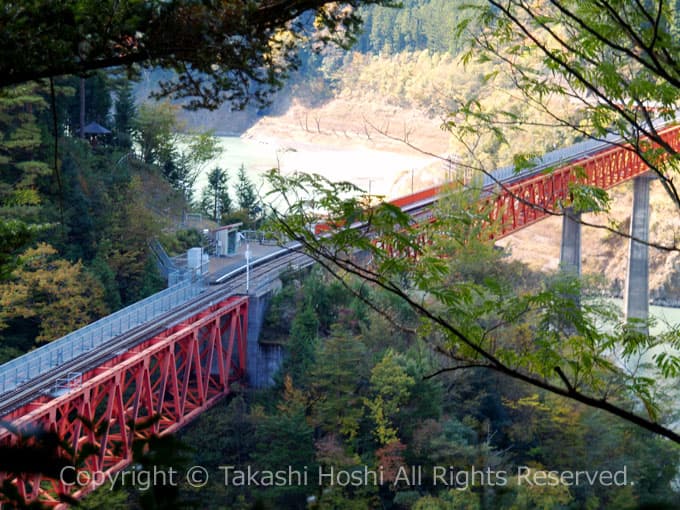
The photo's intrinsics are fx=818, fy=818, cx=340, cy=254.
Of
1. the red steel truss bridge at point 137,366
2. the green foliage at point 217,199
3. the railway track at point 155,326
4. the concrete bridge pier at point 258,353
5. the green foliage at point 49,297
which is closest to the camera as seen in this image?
the red steel truss bridge at point 137,366

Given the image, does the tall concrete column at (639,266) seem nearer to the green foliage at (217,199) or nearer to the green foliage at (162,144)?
the green foliage at (217,199)

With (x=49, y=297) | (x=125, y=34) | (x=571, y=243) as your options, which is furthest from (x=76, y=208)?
(x=571, y=243)

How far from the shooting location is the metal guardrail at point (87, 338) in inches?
650

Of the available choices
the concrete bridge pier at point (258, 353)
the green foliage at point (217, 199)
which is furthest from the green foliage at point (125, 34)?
the green foliage at point (217, 199)

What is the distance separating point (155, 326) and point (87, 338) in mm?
1560

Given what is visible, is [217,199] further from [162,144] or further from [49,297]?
[49,297]

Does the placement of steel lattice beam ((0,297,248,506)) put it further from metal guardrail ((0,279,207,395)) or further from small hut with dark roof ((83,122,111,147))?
small hut with dark roof ((83,122,111,147))

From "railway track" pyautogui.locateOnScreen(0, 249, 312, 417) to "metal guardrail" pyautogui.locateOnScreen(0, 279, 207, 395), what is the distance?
312mm

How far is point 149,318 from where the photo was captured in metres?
20.0

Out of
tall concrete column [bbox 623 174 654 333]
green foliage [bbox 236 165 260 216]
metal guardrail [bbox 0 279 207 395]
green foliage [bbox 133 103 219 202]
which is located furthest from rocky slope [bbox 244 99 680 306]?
metal guardrail [bbox 0 279 207 395]

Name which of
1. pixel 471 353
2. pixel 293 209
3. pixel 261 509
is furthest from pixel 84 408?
pixel 261 509

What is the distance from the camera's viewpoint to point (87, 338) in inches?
719

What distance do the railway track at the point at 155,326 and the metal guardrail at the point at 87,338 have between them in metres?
0.31

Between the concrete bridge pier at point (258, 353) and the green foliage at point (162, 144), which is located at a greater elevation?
the green foliage at point (162, 144)
